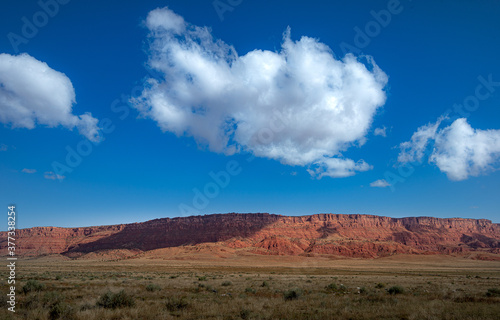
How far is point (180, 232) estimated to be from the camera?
15062 cm

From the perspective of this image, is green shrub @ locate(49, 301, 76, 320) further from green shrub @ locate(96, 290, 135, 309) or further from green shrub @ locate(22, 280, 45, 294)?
green shrub @ locate(22, 280, 45, 294)

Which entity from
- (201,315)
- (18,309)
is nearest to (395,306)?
(201,315)

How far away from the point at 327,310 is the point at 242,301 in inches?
170

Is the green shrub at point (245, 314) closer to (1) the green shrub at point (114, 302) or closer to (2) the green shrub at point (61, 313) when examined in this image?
(1) the green shrub at point (114, 302)

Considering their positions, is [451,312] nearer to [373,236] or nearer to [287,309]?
[287,309]

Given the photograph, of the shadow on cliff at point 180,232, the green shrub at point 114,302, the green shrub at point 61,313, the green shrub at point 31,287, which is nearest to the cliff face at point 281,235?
the shadow on cliff at point 180,232

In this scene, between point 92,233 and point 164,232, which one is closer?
point 164,232

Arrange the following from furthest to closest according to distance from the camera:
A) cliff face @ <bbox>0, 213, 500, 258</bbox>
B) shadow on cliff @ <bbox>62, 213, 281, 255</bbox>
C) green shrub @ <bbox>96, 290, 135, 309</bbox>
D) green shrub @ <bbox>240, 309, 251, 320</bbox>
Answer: shadow on cliff @ <bbox>62, 213, 281, 255</bbox>, cliff face @ <bbox>0, 213, 500, 258</bbox>, green shrub @ <bbox>96, 290, 135, 309</bbox>, green shrub @ <bbox>240, 309, 251, 320</bbox>

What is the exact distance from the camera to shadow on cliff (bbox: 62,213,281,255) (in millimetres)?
141275

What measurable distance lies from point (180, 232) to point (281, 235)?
2173 inches

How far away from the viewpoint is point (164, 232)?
152625 mm

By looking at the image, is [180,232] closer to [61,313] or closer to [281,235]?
[281,235]

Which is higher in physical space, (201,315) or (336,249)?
(201,315)

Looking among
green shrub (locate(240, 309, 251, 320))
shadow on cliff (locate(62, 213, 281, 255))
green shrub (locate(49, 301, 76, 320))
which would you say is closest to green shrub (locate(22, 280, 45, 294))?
green shrub (locate(49, 301, 76, 320))
